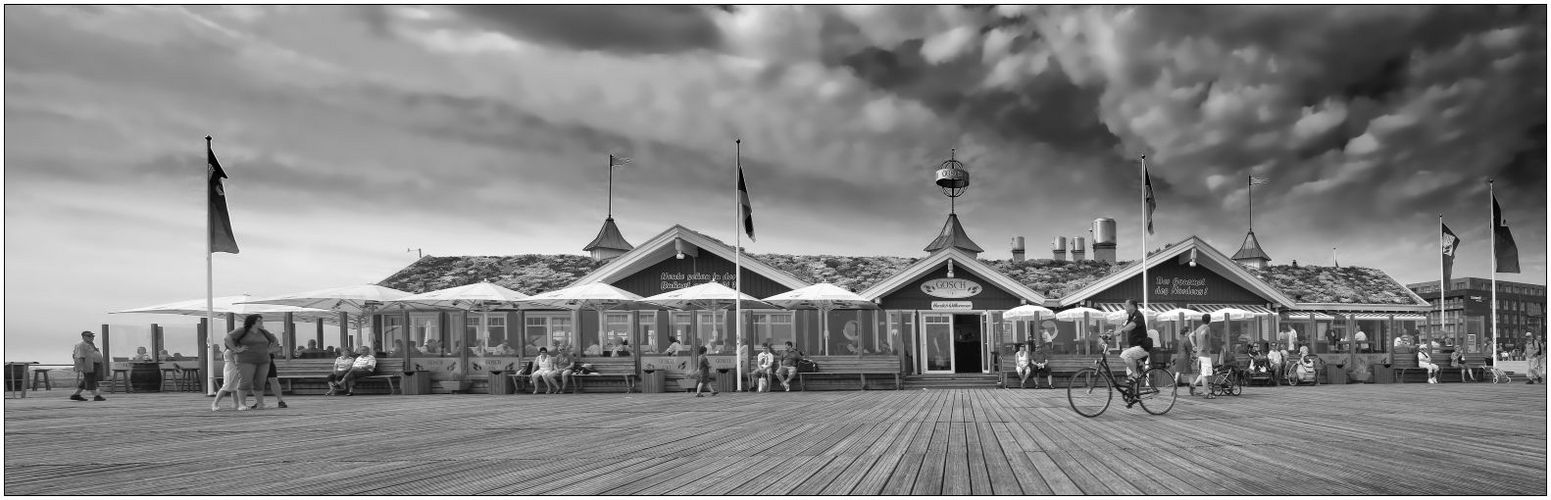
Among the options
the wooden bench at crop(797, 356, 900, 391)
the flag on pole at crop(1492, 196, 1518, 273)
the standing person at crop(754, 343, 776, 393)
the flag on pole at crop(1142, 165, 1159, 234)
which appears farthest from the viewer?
the flag on pole at crop(1492, 196, 1518, 273)

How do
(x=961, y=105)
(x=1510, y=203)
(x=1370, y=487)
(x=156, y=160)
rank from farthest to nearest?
(x=961, y=105), (x=1510, y=203), (x=156, y=160), (x=1370, y=487)

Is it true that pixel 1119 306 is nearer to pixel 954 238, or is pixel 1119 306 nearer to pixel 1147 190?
pixel 1147 190

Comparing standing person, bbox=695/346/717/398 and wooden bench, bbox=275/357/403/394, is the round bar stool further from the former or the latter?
standing person, bbox=695/346/717/398

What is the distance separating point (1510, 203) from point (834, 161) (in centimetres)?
1751

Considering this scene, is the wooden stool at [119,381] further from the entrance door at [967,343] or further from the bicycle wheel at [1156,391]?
the bicycle wheel at [1156,391]

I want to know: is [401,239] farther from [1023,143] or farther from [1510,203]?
[1510,203]

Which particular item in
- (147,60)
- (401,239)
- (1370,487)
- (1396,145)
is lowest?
(1370,487)

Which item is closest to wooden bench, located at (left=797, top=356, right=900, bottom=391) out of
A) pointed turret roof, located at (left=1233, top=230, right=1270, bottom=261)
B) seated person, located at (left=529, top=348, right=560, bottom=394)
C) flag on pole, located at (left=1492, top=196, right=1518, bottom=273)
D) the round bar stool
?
seated person, located at (left=529, top=348, right=560, bottom=394)

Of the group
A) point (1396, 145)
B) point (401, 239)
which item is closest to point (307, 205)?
point (401, 239)

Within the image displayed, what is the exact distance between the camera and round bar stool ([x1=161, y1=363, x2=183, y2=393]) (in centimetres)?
1947

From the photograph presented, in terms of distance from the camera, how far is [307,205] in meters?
25.2

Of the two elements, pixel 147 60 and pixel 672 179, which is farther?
pixel 672 179

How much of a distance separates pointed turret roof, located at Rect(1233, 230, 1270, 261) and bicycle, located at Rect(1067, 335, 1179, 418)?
2301 cm

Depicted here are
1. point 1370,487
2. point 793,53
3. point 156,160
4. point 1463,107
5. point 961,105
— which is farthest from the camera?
point 961,105
